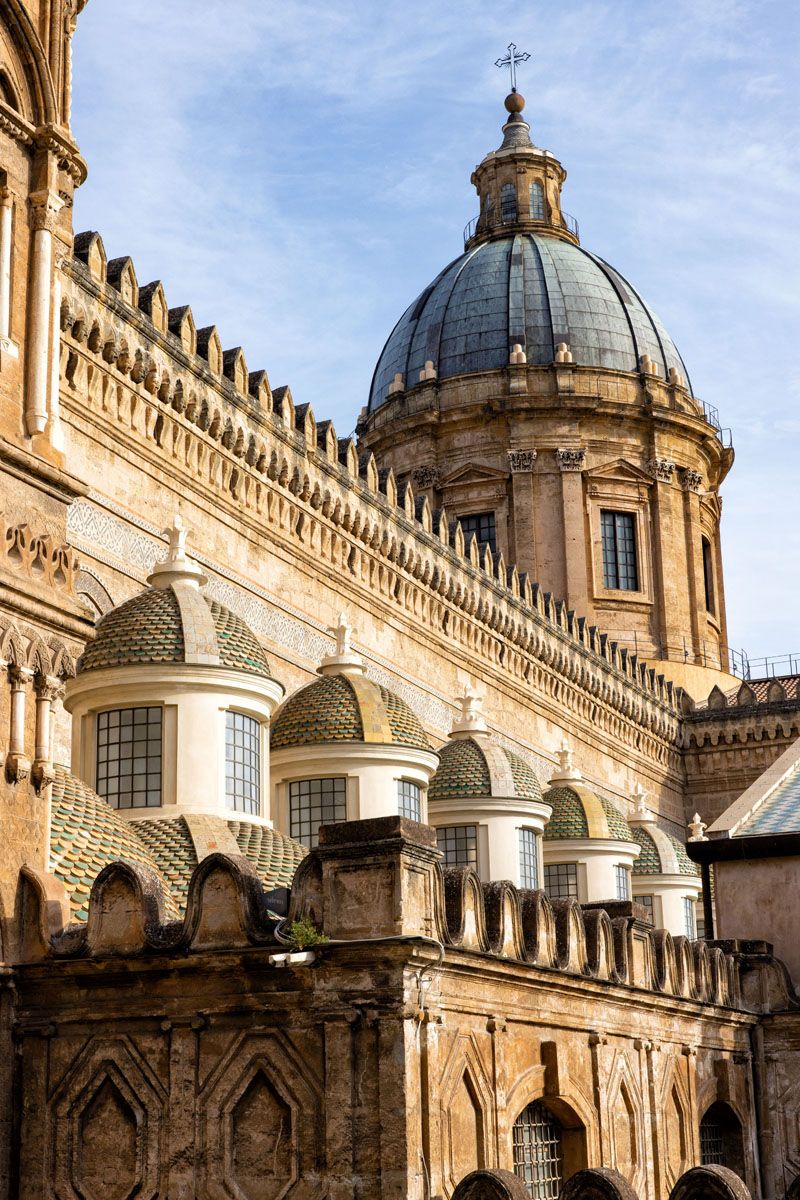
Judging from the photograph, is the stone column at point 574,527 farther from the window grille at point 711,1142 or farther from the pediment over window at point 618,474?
the window grille at point 711,1142

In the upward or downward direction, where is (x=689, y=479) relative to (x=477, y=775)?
upward

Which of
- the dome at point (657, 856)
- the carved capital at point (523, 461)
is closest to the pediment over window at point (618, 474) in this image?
the carved capital at point (523, 461)

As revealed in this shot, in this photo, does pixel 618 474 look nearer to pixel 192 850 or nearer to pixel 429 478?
pixel 429 478

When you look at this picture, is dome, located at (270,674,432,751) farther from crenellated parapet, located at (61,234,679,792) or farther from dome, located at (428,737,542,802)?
crenellated parapet, located at (61,234,679,792)

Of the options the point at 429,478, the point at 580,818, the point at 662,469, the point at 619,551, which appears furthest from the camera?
the point at 662,469

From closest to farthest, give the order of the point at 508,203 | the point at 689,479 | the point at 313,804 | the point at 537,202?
the point at 313,804, the point at 689,479, the point at 508,203, the point at 537,202

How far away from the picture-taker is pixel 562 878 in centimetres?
3100

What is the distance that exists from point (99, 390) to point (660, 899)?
1686 centimetres

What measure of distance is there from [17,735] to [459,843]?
49.7 feet

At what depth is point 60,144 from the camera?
41.4ft

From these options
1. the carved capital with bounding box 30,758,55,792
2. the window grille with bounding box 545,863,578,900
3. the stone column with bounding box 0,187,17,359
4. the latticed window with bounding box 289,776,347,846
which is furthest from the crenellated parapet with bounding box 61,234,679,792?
the carved capital with bounding box 30,758,55,792

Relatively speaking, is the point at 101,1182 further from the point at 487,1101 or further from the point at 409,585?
the point at 409,585

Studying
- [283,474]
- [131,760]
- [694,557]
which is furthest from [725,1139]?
[694,557]

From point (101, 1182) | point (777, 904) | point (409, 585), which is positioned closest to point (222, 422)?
point (409, 585)
